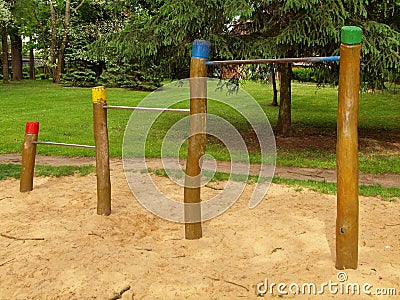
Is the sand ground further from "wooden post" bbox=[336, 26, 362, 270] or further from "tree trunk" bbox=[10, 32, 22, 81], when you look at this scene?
"tree trunk" bbox=[10, 32, 22, 81]

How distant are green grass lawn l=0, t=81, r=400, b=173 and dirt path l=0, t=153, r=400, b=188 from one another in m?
0.29

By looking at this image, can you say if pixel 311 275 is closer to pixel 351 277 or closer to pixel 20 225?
pixel 351 277

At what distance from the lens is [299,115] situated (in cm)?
1432

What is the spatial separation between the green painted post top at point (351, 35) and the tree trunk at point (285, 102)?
596 centimetres

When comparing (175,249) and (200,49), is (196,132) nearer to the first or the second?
(200,49)

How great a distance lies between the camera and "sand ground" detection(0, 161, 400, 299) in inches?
123

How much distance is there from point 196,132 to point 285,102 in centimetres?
A: 619

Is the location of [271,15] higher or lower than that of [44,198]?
higher

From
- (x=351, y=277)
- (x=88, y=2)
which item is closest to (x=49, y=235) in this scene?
(x=351, y=277)

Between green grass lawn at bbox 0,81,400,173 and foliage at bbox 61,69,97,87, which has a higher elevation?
foliage at bbox 61,69,97,87

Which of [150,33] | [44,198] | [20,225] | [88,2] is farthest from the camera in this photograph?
[88,2]

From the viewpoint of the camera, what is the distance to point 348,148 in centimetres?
318

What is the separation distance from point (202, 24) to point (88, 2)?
19645 mm

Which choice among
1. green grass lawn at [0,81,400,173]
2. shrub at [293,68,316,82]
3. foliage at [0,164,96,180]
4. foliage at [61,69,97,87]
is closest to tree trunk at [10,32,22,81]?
foliage at [61,69,97,87]
